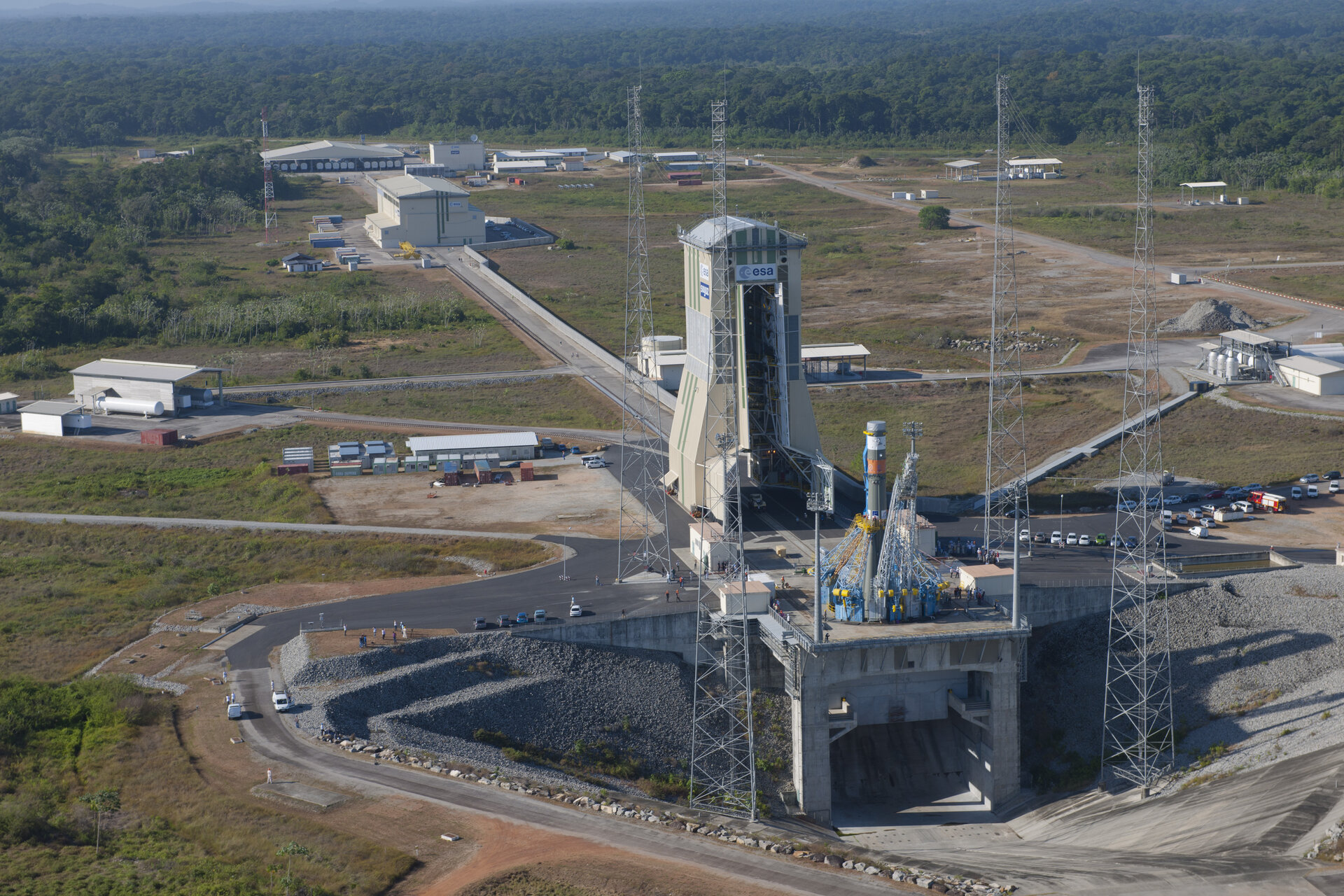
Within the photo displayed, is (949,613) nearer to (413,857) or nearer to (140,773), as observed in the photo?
(413,857)

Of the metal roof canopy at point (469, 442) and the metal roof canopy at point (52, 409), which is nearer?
the metal roof canopy at point (469, 442)

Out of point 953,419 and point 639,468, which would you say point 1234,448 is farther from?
point 639,468

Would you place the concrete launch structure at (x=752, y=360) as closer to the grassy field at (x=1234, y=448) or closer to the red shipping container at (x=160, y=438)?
the grassy field at (x=1234, y=448)

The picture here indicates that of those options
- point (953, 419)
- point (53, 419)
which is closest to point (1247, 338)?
point (953, 419)

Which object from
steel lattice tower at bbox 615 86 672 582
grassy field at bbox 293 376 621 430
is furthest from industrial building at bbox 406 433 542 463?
grassy field at bbox 293 376 621 430

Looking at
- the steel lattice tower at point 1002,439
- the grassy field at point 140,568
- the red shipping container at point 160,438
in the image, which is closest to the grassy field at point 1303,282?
the steel lattice tower at point 1002,439

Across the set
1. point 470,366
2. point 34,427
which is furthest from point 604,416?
point 34,427
